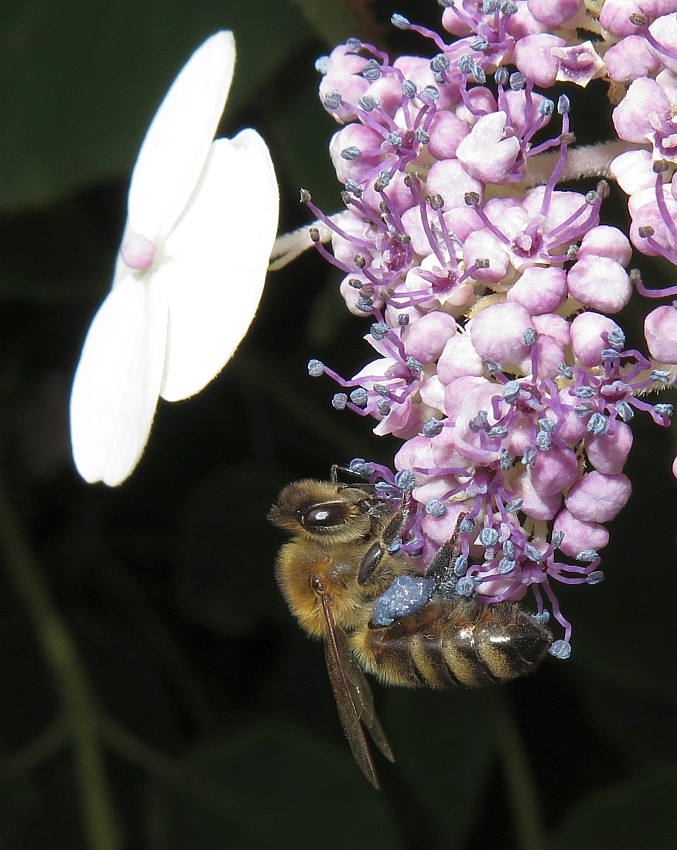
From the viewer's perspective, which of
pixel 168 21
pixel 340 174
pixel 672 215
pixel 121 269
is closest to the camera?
pixel 672 215

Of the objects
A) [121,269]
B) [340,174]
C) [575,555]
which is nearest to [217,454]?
[121,269]

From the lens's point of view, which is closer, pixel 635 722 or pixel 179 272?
pixel 179 272

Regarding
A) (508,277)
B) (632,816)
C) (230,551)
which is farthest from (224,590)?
(508,277)

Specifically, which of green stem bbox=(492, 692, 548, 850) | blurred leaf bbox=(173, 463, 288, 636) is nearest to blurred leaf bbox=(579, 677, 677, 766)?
green stem bbox=(492, 692, 548, 850)

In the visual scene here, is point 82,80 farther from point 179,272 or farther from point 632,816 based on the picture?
point 632,816

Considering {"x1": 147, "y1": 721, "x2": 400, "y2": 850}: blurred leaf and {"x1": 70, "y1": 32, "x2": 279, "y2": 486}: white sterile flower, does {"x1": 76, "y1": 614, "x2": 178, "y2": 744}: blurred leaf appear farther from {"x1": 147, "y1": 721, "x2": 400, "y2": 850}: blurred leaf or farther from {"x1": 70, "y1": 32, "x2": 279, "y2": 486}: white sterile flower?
{"x1": 70, "y1": 32, "x2": 279, "y2": 486}: white sterile flower

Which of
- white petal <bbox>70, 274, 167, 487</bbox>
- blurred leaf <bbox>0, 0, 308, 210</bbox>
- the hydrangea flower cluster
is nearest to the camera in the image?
the hydrangea flower cluster

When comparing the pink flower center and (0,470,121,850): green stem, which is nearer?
the pink flower center

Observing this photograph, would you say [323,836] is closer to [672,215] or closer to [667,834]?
[667,834]
